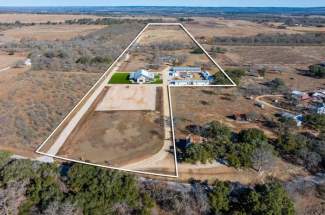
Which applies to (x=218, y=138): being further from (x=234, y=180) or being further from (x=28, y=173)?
(x=28, y=173)

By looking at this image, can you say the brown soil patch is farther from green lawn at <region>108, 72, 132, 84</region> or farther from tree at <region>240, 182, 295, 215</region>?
tree at <region>240, 182, 295, 215</region>

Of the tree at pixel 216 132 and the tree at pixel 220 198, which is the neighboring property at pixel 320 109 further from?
the tree at pixel 220 198

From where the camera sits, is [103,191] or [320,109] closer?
[103,191]

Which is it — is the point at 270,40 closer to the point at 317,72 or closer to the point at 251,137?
the point at 317,72

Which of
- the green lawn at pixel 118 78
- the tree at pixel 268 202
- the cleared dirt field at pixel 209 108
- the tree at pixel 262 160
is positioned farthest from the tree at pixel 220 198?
the cleared dirt field at pixel 209 108

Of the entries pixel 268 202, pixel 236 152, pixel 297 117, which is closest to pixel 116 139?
pixel 236 152

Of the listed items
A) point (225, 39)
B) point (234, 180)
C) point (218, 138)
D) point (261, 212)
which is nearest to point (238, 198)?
point (261, 212)
